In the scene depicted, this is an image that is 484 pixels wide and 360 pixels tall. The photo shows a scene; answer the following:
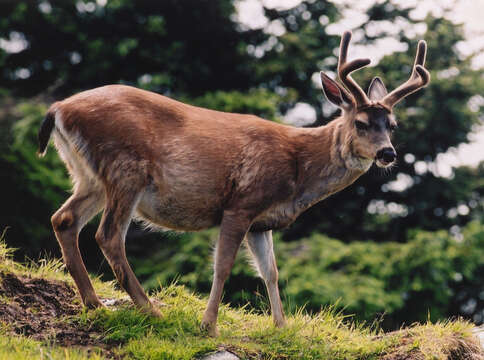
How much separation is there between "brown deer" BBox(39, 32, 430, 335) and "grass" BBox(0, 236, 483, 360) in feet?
0.73

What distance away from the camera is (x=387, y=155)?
623 cm

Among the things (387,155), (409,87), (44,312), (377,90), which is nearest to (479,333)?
(387,155)

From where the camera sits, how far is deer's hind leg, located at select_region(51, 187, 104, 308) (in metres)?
6.21

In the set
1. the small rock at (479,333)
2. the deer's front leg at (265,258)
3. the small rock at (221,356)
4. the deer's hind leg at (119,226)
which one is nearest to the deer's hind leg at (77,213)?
the deer's hind leg at (119,226)

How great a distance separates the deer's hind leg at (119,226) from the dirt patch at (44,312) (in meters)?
0.54

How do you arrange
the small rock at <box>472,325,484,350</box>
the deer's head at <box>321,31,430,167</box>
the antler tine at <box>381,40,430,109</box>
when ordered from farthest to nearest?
the antler tine at <box>381,40,430,109</box> < the small rock at <box>472,325,484,350</box> < the deer's head at <box>321,31,430,167</box>

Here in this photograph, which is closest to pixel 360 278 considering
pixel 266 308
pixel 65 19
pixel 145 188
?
pixel 266 308

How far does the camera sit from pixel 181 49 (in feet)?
45.7

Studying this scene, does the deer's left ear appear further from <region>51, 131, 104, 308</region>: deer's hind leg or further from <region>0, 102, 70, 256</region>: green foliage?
<region>0, 102, 70, 256</region>: green foliage

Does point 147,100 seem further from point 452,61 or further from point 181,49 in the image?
point 452,61

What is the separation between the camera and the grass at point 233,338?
5426 millimetres

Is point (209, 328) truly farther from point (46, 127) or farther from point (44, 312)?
point (46, 127)

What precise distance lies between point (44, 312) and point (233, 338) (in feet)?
5.70

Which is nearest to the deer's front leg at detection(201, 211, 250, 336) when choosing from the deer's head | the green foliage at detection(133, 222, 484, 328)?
the deer's head
